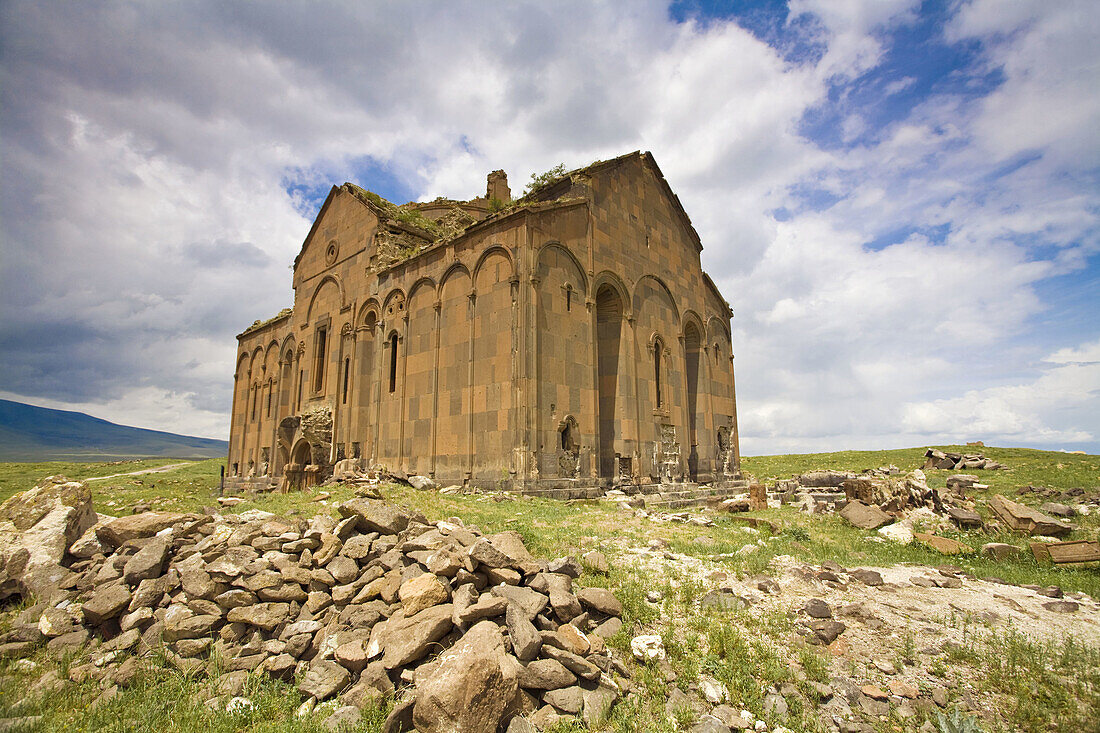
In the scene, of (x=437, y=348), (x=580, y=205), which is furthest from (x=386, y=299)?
(x=580, y=205)

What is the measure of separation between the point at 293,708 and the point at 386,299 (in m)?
15.2

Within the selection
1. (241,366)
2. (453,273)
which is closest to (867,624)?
(453,273)

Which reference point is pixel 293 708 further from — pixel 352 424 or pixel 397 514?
pixel 352 424

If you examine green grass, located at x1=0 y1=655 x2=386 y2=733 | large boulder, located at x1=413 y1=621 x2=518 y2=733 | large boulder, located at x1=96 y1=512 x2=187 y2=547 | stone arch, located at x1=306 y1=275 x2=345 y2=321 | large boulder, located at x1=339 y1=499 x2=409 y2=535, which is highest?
stone arch, located at x1=306 y1=275 x2=345 y2=321

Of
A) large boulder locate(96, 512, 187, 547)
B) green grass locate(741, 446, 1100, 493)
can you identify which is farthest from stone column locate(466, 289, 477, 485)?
green grass locate(741, 446, 1100, 493)

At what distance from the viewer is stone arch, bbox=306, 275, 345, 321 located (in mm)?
20984

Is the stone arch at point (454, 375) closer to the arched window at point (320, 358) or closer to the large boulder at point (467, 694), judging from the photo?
the arched window at point (320, 358)

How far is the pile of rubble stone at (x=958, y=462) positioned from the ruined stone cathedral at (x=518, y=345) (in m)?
8.82

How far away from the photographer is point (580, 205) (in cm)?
1619

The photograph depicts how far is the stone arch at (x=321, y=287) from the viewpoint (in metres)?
21.0

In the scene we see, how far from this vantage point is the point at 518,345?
13.9 meters

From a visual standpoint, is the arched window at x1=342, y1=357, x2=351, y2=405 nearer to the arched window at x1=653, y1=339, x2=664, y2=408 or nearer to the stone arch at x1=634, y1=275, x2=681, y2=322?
the stone arch at x1=634, y1=275, x2=681, y2=322

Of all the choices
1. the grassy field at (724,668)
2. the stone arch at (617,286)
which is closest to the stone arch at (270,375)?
the stone arch at (617,286)

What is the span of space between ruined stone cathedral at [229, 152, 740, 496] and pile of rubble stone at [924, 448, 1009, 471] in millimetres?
8823
